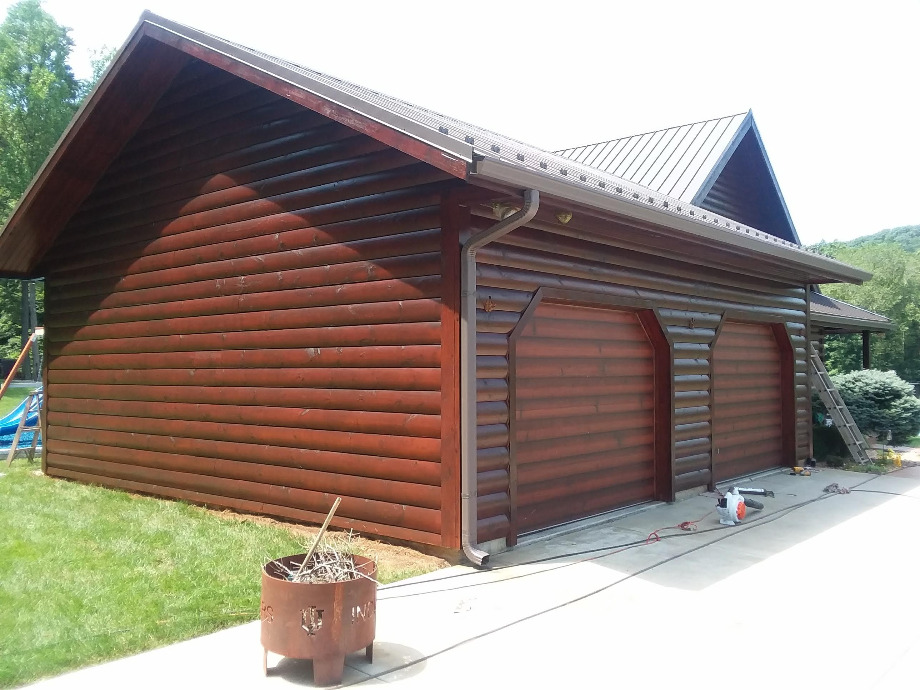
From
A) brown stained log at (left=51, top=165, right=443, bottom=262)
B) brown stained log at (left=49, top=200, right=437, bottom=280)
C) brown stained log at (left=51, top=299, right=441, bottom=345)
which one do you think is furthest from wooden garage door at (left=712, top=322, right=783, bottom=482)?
brown stained log at (left=51, top=165, right=443, bottom=262)

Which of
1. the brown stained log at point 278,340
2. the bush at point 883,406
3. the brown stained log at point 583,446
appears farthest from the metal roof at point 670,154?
the brown stained log at point 278,340

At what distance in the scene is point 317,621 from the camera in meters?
3.53

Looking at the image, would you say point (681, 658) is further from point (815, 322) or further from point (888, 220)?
point (888, 220)

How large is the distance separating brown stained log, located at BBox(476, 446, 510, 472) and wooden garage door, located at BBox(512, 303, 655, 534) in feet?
0.54

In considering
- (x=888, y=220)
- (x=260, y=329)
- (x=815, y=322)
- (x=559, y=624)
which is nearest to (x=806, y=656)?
(x=559, y=624)

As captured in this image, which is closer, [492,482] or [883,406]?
[492,482]

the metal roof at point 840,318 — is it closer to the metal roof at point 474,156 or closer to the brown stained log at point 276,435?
the metal roof at point 474,156

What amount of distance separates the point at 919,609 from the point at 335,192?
5.32m

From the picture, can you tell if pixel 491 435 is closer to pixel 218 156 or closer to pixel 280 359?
pixel 280 359

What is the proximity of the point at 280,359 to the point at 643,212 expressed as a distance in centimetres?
357

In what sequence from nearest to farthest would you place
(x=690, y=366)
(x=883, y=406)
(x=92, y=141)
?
(x=690, y=366), (x=92, y=141), (x=883, y=406)

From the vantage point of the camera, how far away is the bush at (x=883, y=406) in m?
12.9

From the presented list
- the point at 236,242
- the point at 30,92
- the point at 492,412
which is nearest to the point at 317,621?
the point at 492,412

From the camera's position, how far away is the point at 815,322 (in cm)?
1384
